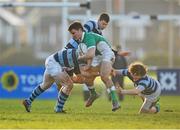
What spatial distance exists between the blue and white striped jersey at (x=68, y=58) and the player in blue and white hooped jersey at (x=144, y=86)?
1030mm

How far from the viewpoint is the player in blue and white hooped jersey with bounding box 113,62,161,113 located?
684 inches

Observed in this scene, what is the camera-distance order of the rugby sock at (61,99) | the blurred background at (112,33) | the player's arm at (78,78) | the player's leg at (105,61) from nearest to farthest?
the rugby sock at (61,99)
the player's leg at (105,61)
the player's arm at (78,78)
the blurred background at (112,33)

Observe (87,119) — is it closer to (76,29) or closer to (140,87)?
(140,87)

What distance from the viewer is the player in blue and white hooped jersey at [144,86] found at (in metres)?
17.4

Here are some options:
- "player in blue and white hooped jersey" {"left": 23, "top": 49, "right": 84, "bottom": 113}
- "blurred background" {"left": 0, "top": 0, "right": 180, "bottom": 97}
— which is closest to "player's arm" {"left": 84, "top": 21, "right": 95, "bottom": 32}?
"player in blue and white hooped jersey" {"left": 23, "top": 49, "right": 84, "bottom": 113}

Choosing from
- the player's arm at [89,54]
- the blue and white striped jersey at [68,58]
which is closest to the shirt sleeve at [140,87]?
the player's arm at [89,54]

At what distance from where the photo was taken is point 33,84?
95.9 feet

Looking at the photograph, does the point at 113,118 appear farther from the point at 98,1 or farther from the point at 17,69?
the point at 98,1

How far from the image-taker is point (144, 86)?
57.2 feet

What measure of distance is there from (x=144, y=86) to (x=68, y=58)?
163cm

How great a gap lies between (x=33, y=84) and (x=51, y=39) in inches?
2585

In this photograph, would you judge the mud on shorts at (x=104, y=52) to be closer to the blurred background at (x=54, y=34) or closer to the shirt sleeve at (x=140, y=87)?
the shirt sleeve at (x=140, y=87)

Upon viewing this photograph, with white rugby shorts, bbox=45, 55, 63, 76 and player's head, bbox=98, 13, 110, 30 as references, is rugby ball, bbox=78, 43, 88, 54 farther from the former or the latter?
player's head, bbox=98, 13, 110, 30

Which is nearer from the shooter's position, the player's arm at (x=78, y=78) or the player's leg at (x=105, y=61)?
the player's leg at (x=105, y=61)
